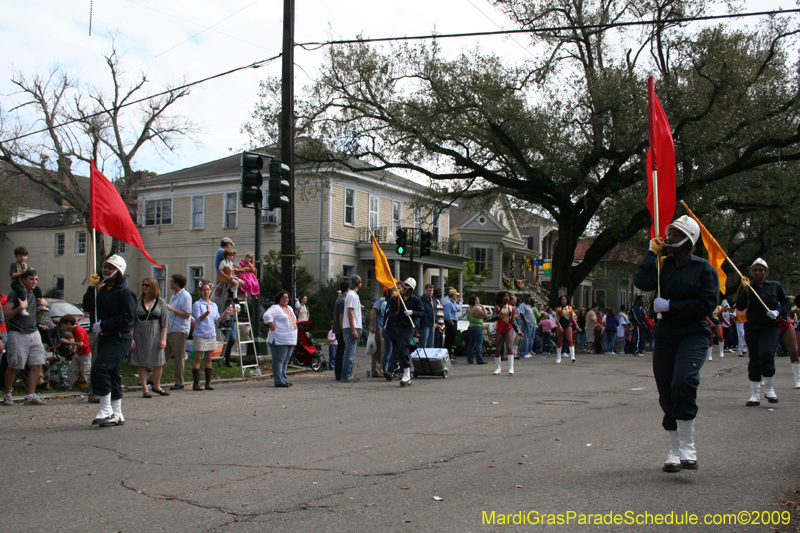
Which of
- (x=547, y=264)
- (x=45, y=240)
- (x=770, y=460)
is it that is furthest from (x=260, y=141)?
(x=547, y=264)

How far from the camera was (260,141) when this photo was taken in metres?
25.1

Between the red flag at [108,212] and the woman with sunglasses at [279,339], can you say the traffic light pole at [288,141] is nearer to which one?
the woman with sunglasses at [279,339]

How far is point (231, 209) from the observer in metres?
37.6

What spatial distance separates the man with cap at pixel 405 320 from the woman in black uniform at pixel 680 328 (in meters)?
6.98

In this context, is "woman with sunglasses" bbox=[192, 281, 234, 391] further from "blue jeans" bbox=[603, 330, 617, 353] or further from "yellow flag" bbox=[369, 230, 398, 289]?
"blue jeans" bbox=[603, 330, 617, 353]

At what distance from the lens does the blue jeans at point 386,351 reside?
13.6m

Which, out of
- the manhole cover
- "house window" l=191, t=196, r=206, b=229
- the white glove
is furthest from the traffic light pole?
"house window" l=191, t=196, r=206, b=229

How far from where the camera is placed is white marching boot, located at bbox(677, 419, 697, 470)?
5465 mm

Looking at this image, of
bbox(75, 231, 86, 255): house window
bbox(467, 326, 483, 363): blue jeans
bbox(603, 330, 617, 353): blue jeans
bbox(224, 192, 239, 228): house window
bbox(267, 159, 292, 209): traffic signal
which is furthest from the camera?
bbox(75, 231, 86, 255): house window

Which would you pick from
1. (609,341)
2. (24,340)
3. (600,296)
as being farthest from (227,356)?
(600,296)

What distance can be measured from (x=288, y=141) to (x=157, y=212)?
27533mm

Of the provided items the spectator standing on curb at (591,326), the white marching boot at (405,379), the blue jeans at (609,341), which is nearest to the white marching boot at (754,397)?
the white marching boot at (405,379)

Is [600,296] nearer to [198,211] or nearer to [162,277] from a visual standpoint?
[198,211]

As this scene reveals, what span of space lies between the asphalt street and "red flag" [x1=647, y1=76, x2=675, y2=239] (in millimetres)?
2253
